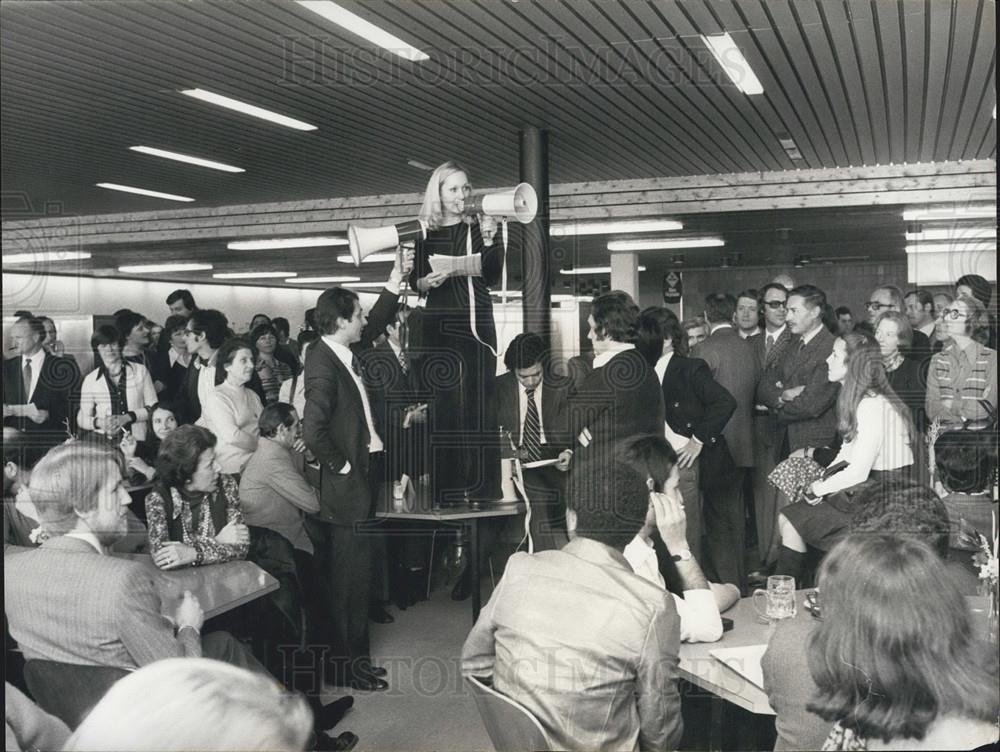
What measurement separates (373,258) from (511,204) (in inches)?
24.2

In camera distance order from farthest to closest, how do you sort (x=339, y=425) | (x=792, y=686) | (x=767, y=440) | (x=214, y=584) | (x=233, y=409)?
(x=767, y=440)
(x=233, y=409)
(x=339, y=425)
(x=214, y=584)
(x=792, y=686)

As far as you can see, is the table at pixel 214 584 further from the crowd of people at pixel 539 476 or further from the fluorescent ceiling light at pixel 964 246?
the fluorescent ceiling light at pixel 964 246

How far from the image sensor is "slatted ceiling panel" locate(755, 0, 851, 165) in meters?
3.34

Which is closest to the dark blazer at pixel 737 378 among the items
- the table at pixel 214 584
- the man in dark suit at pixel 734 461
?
the man in dark suit at pixel 734 461

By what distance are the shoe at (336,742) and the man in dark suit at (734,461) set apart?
1.80 metres

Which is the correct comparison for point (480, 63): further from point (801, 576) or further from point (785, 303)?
point (801, 576)

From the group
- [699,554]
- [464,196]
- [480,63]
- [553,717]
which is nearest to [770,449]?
[699,554]

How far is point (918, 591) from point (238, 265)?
3461 millimetres

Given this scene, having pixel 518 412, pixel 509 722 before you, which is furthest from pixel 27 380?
pixel 509 722

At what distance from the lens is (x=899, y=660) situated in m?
1.68

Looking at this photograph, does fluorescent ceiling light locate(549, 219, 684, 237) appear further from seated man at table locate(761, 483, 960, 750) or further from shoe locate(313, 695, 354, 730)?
seated man at table locate(761, 483, 960, 750)

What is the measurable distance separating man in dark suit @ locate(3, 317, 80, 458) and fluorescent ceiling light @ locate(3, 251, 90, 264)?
0.23 meters

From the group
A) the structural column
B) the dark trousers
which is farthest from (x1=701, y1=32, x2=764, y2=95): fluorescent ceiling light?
the dark trousers

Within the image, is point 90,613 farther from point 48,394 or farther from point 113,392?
point 113,392
